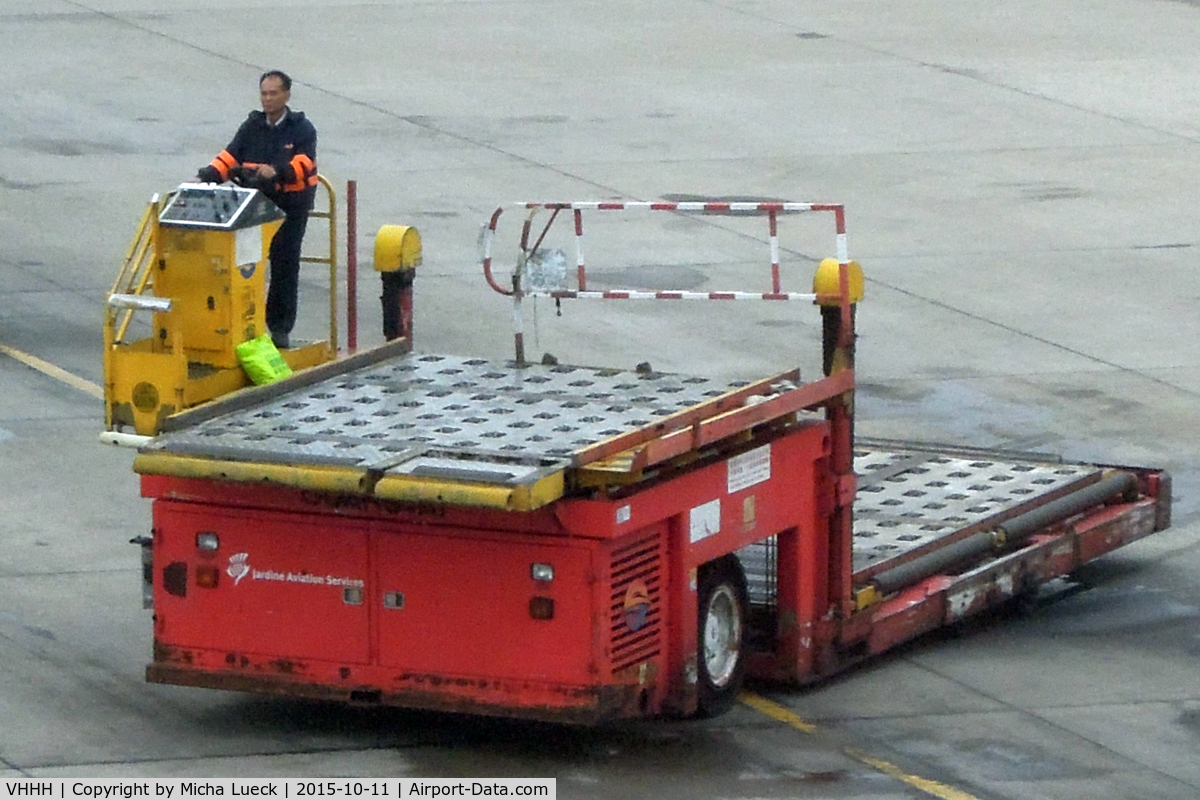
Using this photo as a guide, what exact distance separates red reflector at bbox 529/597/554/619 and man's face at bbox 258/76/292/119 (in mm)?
4165

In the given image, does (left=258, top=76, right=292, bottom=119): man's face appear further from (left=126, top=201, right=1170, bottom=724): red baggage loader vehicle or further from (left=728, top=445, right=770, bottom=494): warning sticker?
(left=728, top=445, right=770, bottom=494): warning sticker

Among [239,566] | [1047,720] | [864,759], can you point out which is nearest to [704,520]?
[864,759]

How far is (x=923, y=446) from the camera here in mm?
14242

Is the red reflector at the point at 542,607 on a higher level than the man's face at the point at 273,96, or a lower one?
lower

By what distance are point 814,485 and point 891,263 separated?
944 cm

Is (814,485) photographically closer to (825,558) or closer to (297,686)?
(825,558)

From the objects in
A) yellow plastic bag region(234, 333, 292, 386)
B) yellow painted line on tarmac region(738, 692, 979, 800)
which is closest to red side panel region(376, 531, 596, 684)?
yellow painted line on tarmac region(738, 692, 979, 800)

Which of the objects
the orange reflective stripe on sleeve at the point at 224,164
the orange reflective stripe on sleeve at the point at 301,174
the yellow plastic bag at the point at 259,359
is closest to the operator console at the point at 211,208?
the yellow plastic bag at the point at 259,359

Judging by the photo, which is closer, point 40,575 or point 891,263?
point 40,575

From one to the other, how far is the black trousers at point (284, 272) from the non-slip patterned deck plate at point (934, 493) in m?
2.99

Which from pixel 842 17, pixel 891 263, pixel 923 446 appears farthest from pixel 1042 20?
pixel 923 446

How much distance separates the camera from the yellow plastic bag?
11.2 m

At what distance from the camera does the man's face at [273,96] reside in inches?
523

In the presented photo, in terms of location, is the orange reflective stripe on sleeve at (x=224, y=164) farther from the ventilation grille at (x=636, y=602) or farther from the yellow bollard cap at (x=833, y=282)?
the ventilation grille at (x=636, y=602)
